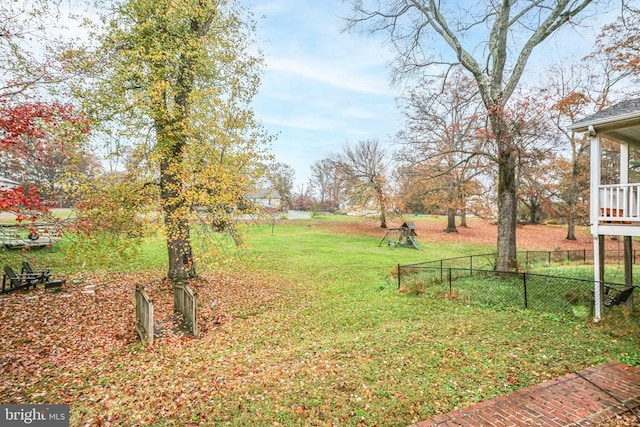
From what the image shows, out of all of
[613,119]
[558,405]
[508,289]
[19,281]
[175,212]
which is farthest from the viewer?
[19,281]

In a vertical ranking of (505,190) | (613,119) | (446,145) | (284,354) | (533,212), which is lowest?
(284,354)

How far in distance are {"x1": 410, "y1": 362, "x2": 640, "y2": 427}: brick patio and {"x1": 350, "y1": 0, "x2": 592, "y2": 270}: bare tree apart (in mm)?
8421

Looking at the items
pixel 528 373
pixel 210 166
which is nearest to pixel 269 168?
pixel 210 166

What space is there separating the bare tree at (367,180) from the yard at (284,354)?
748 inches

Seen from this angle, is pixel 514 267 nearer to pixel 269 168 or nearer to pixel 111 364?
pixel 269 168

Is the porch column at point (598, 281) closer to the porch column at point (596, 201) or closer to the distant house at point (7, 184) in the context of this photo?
the porch column at point (596, 201)

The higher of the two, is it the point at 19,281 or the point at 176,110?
the point at 176,110

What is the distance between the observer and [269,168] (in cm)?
1014

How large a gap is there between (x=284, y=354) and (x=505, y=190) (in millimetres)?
10509

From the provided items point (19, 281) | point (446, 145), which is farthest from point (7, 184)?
point (446, 145)

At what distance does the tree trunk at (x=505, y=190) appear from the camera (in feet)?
37.9

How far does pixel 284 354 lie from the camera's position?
5.98m

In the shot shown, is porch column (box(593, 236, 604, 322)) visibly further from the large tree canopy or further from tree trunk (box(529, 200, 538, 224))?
tree trunk (box(529, 200, 538, 224))

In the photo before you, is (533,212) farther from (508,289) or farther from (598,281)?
(598,281)
